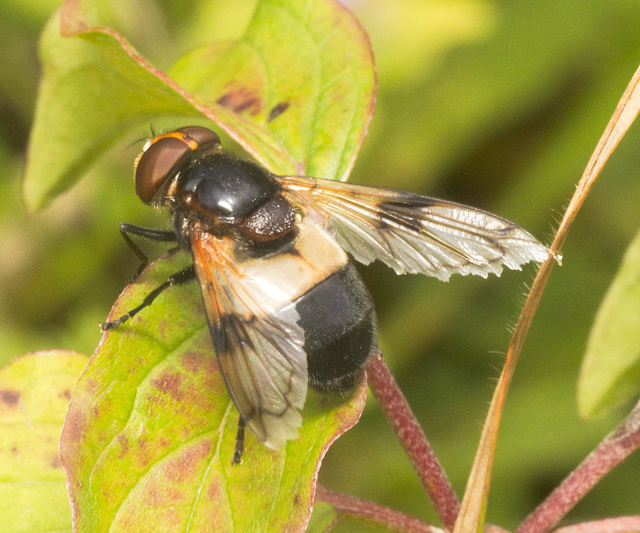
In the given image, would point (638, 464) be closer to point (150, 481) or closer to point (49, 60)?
point (150, 481)

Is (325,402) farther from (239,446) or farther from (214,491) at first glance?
(214,491)

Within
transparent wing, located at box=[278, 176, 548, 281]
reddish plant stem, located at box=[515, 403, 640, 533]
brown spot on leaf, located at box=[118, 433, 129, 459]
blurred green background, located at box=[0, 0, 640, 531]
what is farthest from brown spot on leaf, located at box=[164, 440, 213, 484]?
blurred green background, located at box=[0, 0, 640, 531]

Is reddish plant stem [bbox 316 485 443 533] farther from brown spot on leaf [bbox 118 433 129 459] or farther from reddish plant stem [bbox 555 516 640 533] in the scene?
brown spot on leaf [bbox 118 433 129 459]

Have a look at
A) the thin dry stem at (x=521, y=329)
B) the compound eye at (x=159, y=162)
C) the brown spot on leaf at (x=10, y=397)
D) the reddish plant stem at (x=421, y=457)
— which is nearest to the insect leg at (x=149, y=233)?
the compound eye at (x=159, y=162)

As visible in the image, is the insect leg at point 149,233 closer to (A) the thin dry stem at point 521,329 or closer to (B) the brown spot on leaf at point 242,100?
(B) the brown spot on leaf at point 242,100

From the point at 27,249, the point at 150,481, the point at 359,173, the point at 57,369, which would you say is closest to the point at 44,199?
the point at 57,369

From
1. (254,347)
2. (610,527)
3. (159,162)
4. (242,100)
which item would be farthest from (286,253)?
(610,527)
